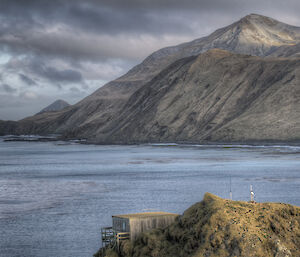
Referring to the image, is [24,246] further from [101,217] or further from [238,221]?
[238,221]

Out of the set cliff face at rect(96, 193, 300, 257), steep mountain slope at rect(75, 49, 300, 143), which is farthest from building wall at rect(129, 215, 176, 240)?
steep mountain slope at rect(75, 49, 300, 143)

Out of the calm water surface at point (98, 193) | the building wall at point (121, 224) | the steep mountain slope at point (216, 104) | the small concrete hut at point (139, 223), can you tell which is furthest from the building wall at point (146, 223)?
the steep mountain slope at point (216, 104)

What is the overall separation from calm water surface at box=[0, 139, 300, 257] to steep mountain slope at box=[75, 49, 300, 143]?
4218cm

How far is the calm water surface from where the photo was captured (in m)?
23.9

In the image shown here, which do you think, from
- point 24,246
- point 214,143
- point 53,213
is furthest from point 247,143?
point 24,246

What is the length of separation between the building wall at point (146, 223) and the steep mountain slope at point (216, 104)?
85.7 meters

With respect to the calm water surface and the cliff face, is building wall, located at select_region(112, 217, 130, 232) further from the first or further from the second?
the calm water surface

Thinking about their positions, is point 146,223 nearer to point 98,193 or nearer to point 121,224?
point 121,224

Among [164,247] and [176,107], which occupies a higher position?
[176,107]

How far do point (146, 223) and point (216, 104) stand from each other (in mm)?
107364

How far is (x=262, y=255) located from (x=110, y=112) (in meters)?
163

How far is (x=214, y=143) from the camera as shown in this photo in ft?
Result: 346

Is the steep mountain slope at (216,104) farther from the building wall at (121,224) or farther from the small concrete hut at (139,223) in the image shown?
the building wall at (121,224)

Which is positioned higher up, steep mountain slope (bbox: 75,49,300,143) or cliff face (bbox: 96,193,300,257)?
steep mountain slope (bbox: 75,49,300,143)
